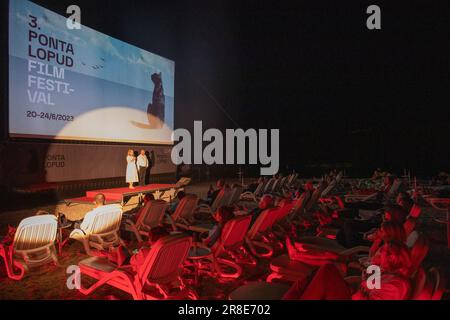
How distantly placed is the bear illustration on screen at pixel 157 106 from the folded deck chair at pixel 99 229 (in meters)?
9.32

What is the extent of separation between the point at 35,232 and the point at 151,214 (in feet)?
6.62

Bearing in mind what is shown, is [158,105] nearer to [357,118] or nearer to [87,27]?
[87,27]

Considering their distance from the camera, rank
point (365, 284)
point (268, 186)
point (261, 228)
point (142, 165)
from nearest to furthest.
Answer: point (365, 284), point (261, 228), point (268, 186), point (142, 165)

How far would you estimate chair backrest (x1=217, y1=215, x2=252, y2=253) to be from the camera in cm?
423

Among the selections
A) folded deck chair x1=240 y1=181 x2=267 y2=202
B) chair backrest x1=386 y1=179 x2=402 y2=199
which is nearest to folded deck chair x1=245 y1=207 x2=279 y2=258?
folded deck chair x1=240 y1=181 x2=267 y2=202

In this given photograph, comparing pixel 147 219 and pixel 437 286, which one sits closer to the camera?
pixel 437 286

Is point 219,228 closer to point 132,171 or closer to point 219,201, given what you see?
point 219,201

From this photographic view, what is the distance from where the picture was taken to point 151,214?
19.1ft

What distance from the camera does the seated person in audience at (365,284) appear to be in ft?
6.68

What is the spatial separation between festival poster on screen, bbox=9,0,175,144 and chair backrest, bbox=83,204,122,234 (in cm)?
573

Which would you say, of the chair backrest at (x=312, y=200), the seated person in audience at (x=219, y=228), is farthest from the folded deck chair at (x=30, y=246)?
the chair backrest at (x=312, y=200)

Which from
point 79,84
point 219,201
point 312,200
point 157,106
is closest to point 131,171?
point 79,84

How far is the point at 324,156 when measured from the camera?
78.2 feet
